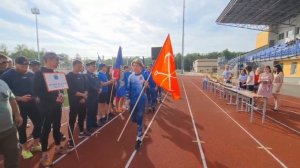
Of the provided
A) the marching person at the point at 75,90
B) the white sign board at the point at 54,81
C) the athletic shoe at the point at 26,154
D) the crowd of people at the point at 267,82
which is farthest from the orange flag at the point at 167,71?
the crowd of people at the point at 267,82

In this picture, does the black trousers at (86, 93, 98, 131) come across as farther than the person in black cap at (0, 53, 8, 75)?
Yes

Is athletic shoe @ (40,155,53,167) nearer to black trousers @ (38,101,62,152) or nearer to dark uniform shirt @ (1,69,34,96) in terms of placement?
black trousers @ (38,101,62,152)

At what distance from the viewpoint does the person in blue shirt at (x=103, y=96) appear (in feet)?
24.2

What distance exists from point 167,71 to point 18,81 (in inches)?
130

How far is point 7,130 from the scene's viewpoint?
301 centimetres

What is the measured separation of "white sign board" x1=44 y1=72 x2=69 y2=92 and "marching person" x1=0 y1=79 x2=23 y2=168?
801mm

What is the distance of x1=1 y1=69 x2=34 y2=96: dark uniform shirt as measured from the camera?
14.6 ft

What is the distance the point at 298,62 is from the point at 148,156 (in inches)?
1155

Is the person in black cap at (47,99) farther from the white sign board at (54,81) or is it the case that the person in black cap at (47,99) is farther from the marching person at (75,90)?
the marching person at (75,90)

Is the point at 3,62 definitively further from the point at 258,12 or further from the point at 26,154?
the point at 258,12

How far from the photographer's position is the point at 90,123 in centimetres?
655

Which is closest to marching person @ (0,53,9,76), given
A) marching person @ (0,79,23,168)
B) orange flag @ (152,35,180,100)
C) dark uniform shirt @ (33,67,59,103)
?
dark uniform shirt @ (33,67,59,103)

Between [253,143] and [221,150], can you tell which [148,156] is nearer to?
[221,150]

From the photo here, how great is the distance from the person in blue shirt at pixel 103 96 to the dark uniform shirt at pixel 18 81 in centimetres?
269
